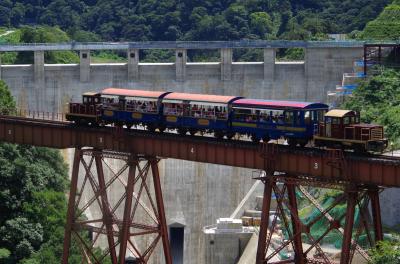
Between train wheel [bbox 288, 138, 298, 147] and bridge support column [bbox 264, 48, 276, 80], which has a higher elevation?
bridge support column [bbox 264, 48, 276, 80]

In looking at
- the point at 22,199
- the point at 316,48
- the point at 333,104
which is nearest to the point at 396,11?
the point at 316,48

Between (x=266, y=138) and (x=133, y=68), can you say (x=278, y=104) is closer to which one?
(x=266, y=138)

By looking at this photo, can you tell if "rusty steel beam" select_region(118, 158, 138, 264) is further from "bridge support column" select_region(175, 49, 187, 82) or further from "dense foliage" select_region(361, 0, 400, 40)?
"dense foliage" select_region(361, 0, 400, 40)

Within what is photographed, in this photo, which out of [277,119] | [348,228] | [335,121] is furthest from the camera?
[277,119]

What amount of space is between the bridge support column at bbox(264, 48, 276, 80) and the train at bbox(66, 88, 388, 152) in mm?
47141

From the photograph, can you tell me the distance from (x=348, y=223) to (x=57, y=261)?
35.1 meters

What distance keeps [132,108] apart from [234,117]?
8.11 meters

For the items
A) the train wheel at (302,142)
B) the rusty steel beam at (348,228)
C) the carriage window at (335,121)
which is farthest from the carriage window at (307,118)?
the rusty steel beam at (348,228)

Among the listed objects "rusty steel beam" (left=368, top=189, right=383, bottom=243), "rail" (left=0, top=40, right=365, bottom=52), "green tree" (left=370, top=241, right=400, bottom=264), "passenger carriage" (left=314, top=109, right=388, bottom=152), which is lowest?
"green tree" (left=370, top=241, right=400, bottom=264)

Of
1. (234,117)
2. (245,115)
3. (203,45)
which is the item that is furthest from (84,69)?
(245,115)

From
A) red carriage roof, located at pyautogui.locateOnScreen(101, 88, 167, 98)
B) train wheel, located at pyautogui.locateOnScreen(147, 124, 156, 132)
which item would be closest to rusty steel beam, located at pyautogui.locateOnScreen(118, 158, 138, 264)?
train wheel, located at pyautogui.locateOnScreen(147, 124, 156, 132)

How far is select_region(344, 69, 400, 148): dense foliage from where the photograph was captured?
4230 inches

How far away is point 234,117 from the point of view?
252ft

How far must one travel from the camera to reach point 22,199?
343 feet
